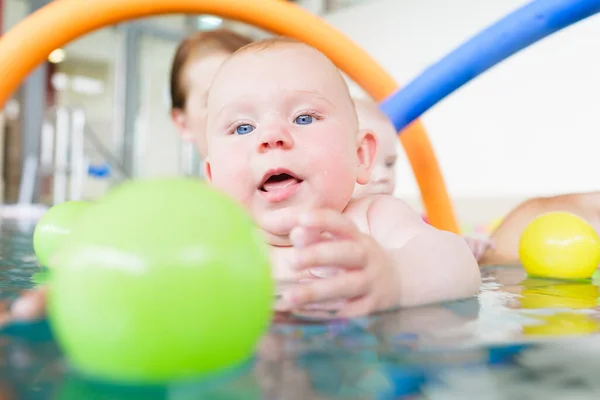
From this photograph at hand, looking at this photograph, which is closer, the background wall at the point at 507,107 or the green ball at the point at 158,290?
the green ball at the point at 158,290

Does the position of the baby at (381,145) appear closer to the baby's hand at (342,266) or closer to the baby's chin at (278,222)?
the baby's chin at (278,222)

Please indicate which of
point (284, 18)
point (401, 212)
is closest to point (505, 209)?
point (284, 18)

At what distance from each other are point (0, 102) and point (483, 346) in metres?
1.43

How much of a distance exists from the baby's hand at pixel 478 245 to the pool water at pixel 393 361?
783 mm

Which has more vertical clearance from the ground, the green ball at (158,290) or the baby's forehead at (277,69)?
the baby's forehead at (277,69)

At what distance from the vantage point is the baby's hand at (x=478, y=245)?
62.1 inches

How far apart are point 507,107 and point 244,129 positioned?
513 cm

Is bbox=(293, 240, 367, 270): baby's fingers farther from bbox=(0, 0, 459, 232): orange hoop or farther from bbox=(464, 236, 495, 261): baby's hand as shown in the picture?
bbox=(0, 0, 459, 232): orange hoop

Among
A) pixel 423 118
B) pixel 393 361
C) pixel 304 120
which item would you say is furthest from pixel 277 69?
pixel 423 118

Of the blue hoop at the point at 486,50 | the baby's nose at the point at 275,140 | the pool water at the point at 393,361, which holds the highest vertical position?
the blue hoop at the point at 486,50

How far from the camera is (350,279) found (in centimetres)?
67

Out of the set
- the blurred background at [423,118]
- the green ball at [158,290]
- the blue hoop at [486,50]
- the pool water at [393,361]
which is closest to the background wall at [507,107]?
the blurred background at [423,118]

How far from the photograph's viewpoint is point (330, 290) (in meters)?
0.64

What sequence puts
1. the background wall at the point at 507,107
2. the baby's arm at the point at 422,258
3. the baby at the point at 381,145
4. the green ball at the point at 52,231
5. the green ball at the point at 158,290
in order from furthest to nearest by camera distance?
the background wall at the point at 507,107, the baby at the point at 381,145, the green ball at the point at 52,231, the baby's arm at the point at 422,258, the green ball at the point at 158,290
